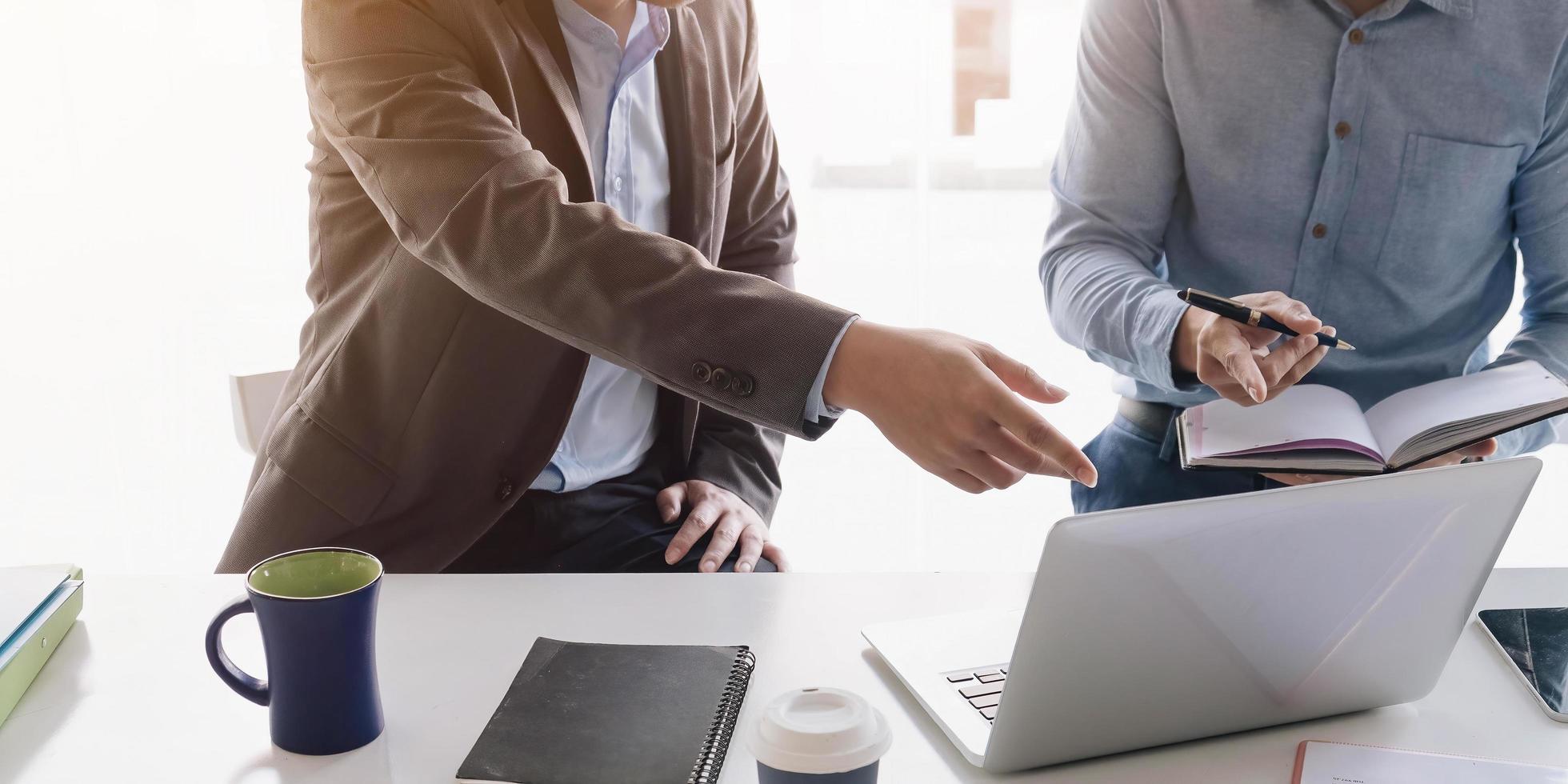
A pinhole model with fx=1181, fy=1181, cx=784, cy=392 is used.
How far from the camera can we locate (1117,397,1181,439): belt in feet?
4.87

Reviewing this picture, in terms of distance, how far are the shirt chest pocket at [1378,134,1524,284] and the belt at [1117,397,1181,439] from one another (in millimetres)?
300

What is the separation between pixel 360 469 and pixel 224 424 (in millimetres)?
1868

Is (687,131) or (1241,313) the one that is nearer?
(1241,313)

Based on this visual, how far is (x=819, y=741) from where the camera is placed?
1.91ft

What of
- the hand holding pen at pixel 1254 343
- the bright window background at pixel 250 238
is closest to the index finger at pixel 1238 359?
the hand holding pen at pixel 1254 343

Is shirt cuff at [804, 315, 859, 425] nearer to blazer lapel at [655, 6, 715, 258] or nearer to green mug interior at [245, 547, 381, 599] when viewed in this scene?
green mug interior at [245, 547, 381, 599]

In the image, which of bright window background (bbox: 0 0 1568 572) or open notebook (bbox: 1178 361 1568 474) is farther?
bright window background (bbox: 0 0 1568 572)

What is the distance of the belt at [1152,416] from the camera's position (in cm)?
149

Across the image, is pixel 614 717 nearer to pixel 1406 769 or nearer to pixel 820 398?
pixel 820 398

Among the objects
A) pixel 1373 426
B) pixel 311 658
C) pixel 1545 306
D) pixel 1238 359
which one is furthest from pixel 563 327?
pixel 1545 306

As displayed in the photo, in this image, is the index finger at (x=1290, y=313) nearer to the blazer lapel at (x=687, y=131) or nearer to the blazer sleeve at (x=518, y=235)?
the blazer sleeve at (x=518, y=235)

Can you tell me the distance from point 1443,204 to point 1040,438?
0.93m

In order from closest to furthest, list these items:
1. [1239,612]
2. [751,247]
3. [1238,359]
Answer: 1. [1239,612]
2. [1238,359]
3. [751,247]

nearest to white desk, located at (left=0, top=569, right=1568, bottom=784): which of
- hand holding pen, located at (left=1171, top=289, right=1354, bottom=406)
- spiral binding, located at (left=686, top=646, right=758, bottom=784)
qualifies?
spiral binding, located at (left=686, top=646, right=758, bottom=784)
